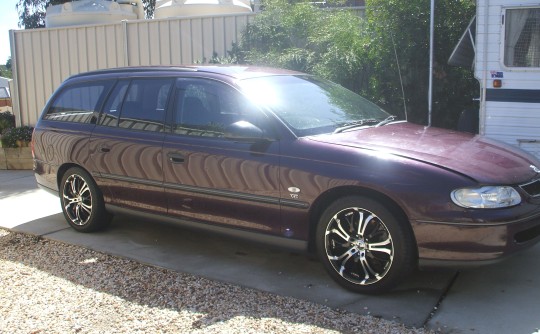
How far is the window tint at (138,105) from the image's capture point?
5441 millimetres

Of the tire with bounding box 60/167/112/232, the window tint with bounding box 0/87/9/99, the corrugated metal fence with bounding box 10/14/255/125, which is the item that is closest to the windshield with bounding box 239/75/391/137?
the tire with bounding box 60/167/112/232

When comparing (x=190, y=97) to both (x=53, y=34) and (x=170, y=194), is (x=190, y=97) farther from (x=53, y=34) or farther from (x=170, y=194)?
(x=53, y=34)

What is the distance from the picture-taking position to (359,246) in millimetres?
4234

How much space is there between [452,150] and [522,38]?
2.61 meters

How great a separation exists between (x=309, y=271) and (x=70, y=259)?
2240mm

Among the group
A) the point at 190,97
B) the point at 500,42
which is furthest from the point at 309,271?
the point at 500,42

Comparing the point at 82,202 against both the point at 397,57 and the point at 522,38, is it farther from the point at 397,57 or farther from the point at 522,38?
the point at 522,38

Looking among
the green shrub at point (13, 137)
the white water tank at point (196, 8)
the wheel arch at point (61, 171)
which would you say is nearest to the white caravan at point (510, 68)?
the wheel arch at point (61, 171)

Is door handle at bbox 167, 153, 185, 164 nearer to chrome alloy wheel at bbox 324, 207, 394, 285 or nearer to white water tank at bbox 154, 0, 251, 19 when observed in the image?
chrome alloy wheel at bbox 324, 207, 394, 285

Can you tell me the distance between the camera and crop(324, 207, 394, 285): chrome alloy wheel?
13.6 ft

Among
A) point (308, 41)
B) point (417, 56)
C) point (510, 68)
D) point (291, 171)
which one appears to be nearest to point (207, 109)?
point (291, 171)

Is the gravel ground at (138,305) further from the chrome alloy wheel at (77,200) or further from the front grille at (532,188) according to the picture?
the front grille at (532,188)

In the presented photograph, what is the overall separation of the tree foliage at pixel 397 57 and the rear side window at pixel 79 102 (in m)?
3.11

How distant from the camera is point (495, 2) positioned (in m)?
6.22
